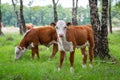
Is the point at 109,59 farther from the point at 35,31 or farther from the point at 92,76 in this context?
the point at 92,76

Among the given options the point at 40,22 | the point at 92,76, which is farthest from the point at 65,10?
the point at 92,76

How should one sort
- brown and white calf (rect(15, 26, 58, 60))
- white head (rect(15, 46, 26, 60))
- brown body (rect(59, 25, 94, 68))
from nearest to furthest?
1. brown body (rect(59, 25, 94, 68))
2. white head (rect(15, 46, 26, 60))
3. brown and white calf (rect(15, 26, 58, 60))

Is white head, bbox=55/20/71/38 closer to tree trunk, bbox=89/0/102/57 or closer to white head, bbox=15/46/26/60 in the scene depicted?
tree trunk, bbox=89/0/102/57

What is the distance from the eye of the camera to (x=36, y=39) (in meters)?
18.1

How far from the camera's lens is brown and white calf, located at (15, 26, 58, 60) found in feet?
58.0

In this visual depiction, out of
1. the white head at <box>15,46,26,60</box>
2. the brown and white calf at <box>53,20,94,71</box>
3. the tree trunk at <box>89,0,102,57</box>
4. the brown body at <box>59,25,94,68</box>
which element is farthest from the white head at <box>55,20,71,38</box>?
the white head at <box>15,46,26,60</box>

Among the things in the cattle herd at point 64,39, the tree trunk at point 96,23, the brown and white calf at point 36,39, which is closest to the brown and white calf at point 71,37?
the cattle herd at point 64,39

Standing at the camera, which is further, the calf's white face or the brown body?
the brown body

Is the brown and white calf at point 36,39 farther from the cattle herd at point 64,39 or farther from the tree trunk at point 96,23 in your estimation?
the tree trunk at point 96,23

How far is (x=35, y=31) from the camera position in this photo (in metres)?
18.4

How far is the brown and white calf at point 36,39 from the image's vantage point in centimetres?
1767

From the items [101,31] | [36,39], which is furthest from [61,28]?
[36,39]

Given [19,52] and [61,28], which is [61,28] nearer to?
[61,28]

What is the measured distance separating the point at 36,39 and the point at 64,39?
5.69m
